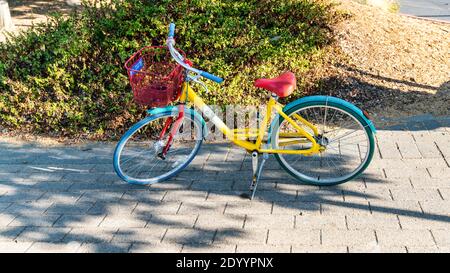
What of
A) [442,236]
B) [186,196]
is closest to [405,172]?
[442,236]

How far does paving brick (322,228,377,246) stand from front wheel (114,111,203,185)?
153 cm

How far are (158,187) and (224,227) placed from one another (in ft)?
3.24

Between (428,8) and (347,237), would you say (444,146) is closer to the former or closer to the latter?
(347,237)

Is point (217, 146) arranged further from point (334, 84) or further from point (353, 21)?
point (353, 21)

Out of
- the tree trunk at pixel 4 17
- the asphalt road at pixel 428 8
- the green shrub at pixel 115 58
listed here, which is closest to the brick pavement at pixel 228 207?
the green shrub at pixel 115 58

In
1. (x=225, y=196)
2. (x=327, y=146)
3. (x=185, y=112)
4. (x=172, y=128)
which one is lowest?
(x=225, y=196)

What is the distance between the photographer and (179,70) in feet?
15.2

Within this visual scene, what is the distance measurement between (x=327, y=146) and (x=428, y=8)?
1093cm

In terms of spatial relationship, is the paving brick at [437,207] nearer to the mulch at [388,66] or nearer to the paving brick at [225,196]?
the paving brick at [225,196]

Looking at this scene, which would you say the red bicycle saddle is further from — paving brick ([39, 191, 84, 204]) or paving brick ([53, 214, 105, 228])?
paving brick ([39, 191, 84, 204])

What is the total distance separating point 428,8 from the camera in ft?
47.2

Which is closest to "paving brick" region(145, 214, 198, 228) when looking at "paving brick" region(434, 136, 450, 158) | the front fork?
the front fork

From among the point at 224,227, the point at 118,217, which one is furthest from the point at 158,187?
the point at 224,227

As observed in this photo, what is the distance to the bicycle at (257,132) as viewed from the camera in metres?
4.54
